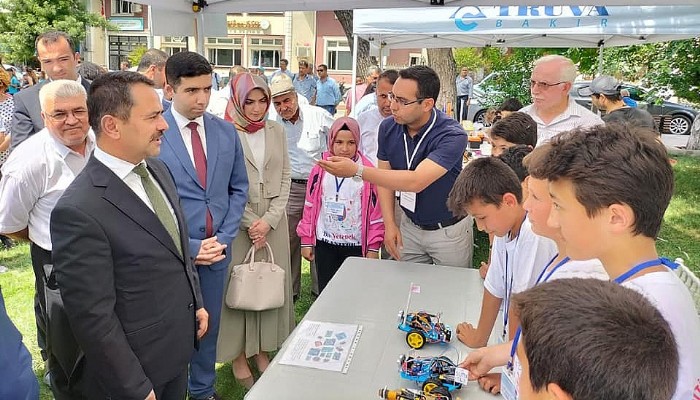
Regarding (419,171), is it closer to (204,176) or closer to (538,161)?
(204,176)

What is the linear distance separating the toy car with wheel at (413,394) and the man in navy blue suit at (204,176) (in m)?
1.18

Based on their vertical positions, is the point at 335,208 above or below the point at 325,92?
below

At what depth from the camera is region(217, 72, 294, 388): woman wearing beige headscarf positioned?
9.12 ft

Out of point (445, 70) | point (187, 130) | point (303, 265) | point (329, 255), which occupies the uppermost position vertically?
point (445, 70)

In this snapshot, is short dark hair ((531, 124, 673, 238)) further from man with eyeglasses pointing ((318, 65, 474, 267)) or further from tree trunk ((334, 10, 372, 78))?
tree trunk ((334, 10, 372, 78))

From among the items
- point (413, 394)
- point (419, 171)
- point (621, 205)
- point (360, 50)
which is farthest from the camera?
point (360, 50)

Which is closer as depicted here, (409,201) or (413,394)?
(413,394)

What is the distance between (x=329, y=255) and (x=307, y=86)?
8.54 meters

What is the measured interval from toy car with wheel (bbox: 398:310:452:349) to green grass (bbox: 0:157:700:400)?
0.91 m

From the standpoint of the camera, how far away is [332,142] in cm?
315

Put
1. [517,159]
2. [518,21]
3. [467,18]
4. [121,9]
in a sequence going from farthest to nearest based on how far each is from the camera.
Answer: [121,9] < [467,18] < [518,21] < [517,159]

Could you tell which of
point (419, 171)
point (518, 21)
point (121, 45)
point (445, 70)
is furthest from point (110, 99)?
point (121, 45)

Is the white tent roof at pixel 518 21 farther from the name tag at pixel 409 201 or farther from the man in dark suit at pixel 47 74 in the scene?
the man in dark suit at pixel 47 74

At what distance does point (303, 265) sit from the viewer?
4.91 meters
